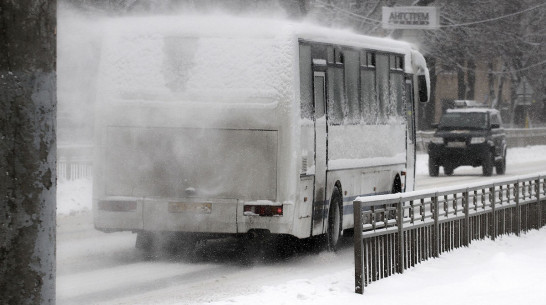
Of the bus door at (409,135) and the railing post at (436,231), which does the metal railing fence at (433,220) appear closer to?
the railing post at (436,231)

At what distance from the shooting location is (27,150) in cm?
318

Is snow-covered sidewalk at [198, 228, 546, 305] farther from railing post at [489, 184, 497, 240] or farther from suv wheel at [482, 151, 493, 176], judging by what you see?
suv wheel at [482, 151, 493, 176]

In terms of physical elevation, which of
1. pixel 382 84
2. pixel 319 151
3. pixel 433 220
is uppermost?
pixel 382 84

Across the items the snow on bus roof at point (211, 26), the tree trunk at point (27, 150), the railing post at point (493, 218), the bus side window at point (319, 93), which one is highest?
the snow on bus roof at point (211, 26)

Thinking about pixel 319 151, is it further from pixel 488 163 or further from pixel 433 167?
Result: pixel 433 167

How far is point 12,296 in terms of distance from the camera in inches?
127

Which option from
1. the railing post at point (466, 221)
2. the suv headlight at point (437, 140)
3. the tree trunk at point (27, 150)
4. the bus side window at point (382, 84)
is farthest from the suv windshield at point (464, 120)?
the tree trunk at point (27, 150)

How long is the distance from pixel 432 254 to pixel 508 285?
6.34 ft

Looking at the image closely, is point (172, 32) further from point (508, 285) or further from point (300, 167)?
point (508, 285)

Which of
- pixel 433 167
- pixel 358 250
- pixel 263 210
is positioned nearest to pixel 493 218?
pixel 263 210

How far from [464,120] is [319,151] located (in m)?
21.8

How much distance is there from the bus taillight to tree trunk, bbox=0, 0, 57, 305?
10.1 m

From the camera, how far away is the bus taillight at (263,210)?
44.0 ft

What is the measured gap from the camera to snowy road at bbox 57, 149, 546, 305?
11070 millimetres
